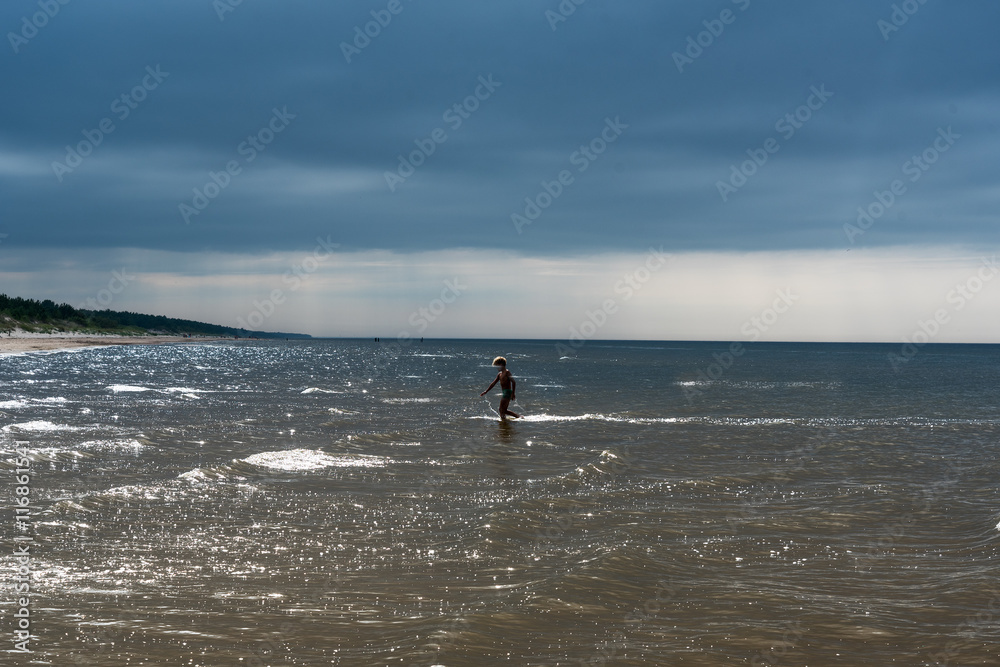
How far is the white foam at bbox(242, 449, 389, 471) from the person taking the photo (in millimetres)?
17203

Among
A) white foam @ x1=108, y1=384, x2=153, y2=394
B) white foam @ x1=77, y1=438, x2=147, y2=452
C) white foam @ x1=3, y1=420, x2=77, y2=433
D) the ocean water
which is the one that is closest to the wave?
the ocean water

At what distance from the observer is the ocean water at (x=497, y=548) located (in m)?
7.41

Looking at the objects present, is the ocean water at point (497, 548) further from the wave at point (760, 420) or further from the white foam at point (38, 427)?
the wave at point (760, 420)

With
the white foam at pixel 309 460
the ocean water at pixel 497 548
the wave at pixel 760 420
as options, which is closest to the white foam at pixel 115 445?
the ocean water at pixel 497 548

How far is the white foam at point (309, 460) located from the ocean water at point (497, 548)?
12 centimetres

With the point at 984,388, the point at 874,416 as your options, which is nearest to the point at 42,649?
the point at 874,416

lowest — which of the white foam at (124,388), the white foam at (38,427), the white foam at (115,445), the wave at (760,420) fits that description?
the white foam at (124,388)

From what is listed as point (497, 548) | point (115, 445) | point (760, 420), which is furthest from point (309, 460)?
point (760, 420)

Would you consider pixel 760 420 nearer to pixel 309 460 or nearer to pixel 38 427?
pixel 309 460

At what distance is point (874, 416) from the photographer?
110 ft

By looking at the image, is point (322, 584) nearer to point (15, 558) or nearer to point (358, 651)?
point (358, 651)

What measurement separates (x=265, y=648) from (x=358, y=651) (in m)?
0.88

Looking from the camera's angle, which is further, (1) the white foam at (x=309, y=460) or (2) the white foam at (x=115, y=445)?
(2) the white foam at (x=115, y=445)

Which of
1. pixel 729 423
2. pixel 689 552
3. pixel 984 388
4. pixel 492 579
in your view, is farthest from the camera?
pixel 984 388
